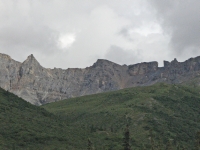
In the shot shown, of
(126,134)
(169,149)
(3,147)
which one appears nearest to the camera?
(126,134)

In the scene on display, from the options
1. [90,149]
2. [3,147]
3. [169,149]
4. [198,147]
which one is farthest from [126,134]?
[3,147]

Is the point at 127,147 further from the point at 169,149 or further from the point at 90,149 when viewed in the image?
the point at 169,149

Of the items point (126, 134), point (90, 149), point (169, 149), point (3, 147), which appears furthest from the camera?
point (3, 147)

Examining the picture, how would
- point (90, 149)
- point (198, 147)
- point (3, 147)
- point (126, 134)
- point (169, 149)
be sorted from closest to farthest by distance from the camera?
point (126, 134)
point (90, 149)
point (198, 147)
point (169, 149)
point (3, 147)

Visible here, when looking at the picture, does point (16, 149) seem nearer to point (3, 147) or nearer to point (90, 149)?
point (3, 147)

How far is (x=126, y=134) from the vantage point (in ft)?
319

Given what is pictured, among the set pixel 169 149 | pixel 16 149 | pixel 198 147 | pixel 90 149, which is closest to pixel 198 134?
pixel 198 147

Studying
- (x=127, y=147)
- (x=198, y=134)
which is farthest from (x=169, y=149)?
(x=127, y=147)

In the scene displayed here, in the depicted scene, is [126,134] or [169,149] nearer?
[126,134]

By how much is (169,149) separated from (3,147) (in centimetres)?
7682

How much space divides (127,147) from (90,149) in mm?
18740

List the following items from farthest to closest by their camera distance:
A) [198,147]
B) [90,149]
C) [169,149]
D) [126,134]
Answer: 1. [169,149]
2. [198,147]
3. [90,149]
4. [126,134]

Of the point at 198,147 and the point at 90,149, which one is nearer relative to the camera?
the point at 90,149

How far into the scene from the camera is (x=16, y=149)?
199 meters
